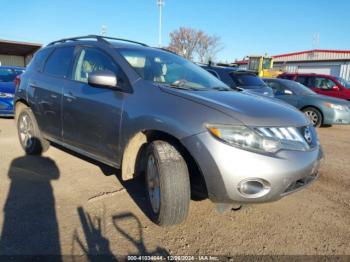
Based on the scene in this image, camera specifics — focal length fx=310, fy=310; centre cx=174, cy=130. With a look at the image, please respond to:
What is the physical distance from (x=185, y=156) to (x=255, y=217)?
0.98 m

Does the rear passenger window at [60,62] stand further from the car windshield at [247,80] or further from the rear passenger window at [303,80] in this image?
the rear passenger window at [303,80]

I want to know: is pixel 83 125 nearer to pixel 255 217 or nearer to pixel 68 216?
pixel 68 216

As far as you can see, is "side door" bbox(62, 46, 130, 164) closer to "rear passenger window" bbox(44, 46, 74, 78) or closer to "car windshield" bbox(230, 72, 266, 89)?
"rear passenger window" bbox(44, 46, 74, 78)

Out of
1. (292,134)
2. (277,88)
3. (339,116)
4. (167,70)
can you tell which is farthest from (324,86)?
(292,134)

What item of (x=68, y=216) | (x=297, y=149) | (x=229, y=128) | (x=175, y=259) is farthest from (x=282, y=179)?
(x=68, y=216)

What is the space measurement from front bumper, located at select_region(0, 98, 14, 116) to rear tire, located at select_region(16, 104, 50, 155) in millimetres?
3234

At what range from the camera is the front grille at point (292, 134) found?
243 centimetres

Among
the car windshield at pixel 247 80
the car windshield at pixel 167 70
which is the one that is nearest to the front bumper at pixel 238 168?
the car windshield at pixel 167 70

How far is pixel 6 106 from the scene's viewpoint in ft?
25.3

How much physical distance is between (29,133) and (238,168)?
3.53 metres

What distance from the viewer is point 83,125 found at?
343cm

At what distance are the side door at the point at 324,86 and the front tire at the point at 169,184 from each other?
10.7 metres

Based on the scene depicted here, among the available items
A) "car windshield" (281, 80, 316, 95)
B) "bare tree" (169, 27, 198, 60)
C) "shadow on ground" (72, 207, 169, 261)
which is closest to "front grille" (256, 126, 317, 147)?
"shadow on ground" (72, 207, 169, 261)

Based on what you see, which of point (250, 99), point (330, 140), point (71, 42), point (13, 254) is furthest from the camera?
point (330, 140)
